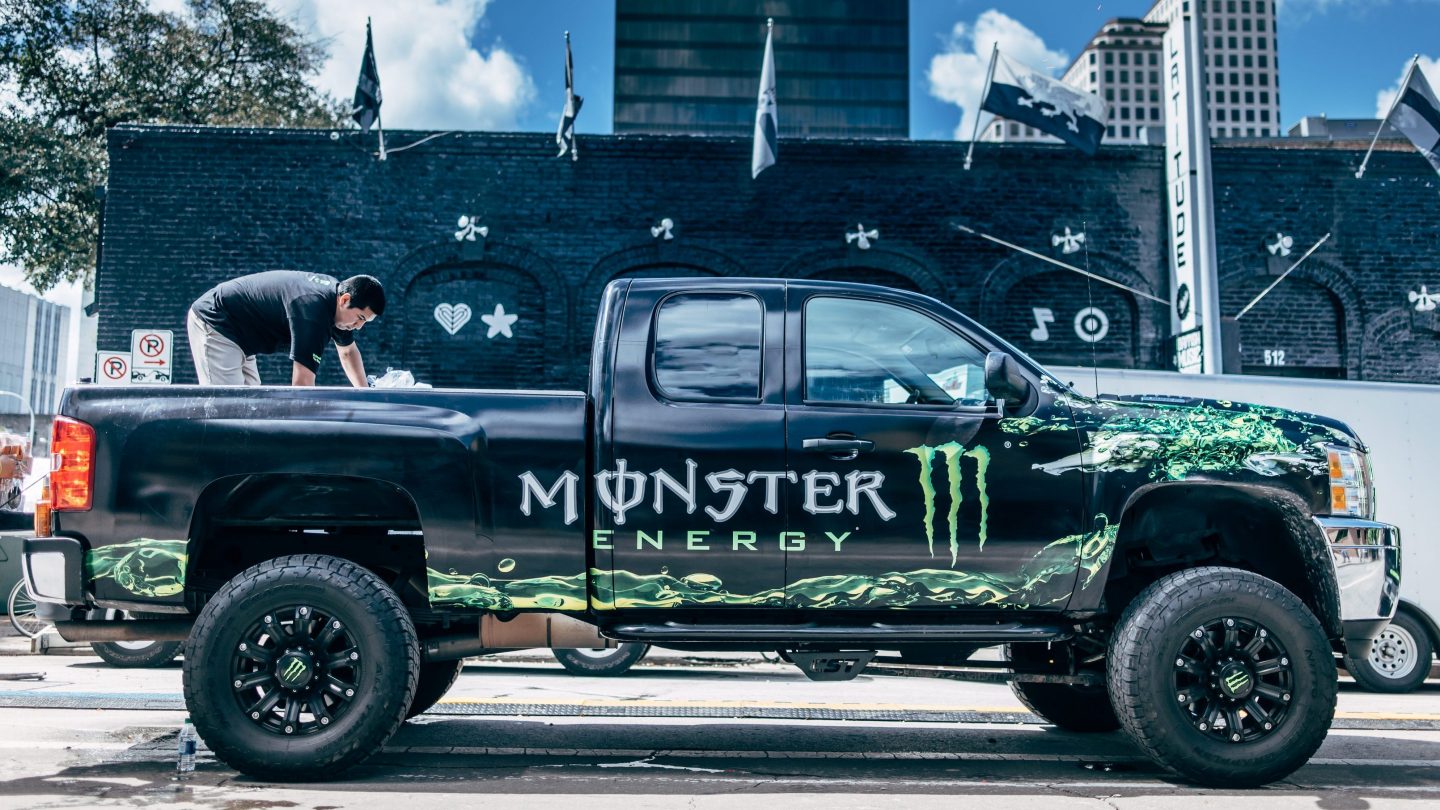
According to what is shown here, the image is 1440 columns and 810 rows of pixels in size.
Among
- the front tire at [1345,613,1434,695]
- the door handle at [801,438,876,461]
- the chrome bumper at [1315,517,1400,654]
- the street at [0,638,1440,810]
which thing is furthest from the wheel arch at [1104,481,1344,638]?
the front tire at [1345,613,1434,695]

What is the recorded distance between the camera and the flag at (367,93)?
16875 mm

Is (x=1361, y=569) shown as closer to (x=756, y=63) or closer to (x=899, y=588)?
(x=899, y=588)

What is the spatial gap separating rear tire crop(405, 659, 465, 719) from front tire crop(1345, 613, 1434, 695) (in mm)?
7749

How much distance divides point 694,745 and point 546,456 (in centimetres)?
181

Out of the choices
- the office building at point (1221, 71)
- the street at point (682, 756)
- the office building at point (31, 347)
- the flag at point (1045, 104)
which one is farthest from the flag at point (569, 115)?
the office building at point (1221, 71)

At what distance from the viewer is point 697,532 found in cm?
477

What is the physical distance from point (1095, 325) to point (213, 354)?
1434 centimetres

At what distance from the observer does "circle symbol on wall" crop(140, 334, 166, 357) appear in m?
16.4

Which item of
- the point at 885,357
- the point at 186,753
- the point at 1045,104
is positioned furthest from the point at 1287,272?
the point at 186,753

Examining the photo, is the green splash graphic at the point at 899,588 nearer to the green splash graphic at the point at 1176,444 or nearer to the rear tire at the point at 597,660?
the green splash graphic at the point at 1176,444

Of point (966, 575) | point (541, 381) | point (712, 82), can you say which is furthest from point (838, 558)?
point (712, 82)

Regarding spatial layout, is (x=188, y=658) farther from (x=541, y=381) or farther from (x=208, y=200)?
(x=208, y=200)

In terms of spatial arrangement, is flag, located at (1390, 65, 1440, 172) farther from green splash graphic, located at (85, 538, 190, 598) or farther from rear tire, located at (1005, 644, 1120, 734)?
green splash graphic, located at (85, 538, 190, 598)

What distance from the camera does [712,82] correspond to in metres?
109
